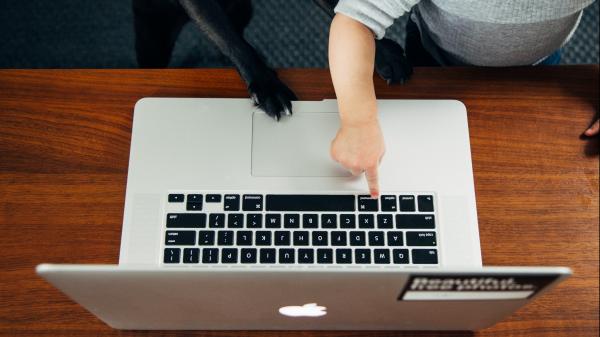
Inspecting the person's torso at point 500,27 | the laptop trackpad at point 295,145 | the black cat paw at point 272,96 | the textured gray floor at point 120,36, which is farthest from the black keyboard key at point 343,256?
the textured gray floor at point 120,36

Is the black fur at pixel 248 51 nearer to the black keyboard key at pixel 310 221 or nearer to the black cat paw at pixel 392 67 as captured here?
the black cat paw at pixel 392 67

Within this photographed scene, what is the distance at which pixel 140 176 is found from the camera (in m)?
0.71

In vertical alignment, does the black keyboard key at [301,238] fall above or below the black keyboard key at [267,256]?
above

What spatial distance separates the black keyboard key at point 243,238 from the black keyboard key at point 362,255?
0.14 m

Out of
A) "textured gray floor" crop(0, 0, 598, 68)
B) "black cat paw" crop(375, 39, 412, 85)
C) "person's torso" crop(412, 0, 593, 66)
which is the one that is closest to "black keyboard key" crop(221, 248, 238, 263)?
"black cat paw" crop(375, 39, 412, 85)

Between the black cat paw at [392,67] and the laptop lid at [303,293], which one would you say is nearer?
the laptop lid at [303,293]

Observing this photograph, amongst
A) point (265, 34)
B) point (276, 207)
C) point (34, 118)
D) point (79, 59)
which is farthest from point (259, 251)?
point (79, 59)

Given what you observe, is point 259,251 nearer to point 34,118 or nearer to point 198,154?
point 198,154

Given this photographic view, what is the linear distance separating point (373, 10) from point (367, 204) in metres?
0.26

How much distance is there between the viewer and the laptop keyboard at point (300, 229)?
2.21ft

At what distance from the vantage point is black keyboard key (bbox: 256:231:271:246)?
68 centimetres

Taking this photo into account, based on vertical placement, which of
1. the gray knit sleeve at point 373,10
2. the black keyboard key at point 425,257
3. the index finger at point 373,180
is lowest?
the black keyboard key at point 425,257

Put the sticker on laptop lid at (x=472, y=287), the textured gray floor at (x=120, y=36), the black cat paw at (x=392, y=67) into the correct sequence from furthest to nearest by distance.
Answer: the textured gray floor at (x=120, y=36) < the black cat paw at (x=392, y=67) < the sticker on laptop lid at (x=472, y=287)

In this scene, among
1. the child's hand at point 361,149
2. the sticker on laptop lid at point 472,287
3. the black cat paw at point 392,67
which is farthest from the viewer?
the black cat paw at point 392,67
